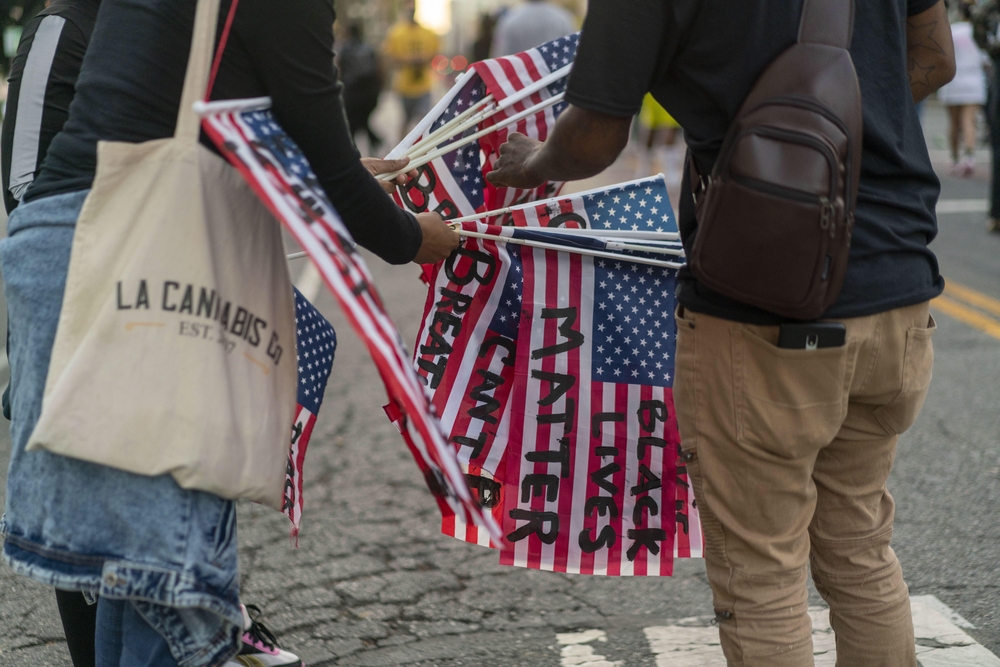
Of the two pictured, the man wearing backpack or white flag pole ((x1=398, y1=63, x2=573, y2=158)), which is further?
white flag pole ((x1=398, y1=63, x2=573, y2=158))

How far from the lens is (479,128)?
9.02ft

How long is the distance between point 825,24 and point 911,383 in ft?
2.31

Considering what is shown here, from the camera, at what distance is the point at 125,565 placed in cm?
174

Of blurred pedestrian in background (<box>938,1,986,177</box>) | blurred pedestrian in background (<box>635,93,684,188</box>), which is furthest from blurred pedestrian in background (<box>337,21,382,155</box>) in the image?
blurred pedestrian in background (<box>938,1,986,177</box>)

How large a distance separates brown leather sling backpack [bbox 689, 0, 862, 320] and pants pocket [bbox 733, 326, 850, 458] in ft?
0.37

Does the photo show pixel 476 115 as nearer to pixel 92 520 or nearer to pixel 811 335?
pixel 811 335

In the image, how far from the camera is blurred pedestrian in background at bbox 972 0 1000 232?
24.6ft

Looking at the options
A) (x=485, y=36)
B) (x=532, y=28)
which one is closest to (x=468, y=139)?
(x=532, y=28)

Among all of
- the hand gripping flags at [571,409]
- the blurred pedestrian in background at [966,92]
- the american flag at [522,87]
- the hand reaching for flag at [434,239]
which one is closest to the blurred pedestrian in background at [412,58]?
the blurred pedestrian in background at [966,92]

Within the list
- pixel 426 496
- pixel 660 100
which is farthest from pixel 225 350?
pixel 426 496

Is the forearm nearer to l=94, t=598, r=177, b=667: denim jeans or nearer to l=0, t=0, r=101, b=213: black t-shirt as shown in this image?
l=0, t=0, r=101, b=213: black t-shirt

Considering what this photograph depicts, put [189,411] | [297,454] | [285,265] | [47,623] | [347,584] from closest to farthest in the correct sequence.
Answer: [189,411]
[285,265]
[297,454]
[47,623]
[347,584]

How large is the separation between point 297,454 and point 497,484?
50 centimetres

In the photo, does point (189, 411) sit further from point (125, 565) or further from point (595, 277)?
point (595, 277)
